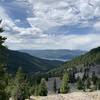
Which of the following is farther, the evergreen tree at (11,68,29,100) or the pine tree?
the evergreen tree at (11,68,29,100)

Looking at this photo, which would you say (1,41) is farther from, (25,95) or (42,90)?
(42,90)

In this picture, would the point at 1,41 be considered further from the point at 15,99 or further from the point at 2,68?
the point at 15,99

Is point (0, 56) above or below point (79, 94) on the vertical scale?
above

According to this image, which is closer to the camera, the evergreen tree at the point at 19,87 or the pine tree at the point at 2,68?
the pine tree at the point at 2,68

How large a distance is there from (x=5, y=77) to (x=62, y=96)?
71099 mm

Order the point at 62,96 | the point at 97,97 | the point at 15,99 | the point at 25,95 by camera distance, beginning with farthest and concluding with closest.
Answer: the point at 25,95 → the point at 15,99 → the point at 62,96 → the point at 97,97

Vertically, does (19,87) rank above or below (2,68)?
below

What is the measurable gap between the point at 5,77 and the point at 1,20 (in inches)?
243

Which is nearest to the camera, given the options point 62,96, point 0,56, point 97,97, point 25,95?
point 0,56

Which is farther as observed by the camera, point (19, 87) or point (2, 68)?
point (19, 87)

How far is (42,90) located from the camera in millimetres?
190375

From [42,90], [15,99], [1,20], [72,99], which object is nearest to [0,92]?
[1,20]

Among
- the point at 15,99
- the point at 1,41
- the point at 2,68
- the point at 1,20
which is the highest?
the point at 1,20

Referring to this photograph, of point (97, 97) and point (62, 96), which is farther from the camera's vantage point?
point (62, 96)
